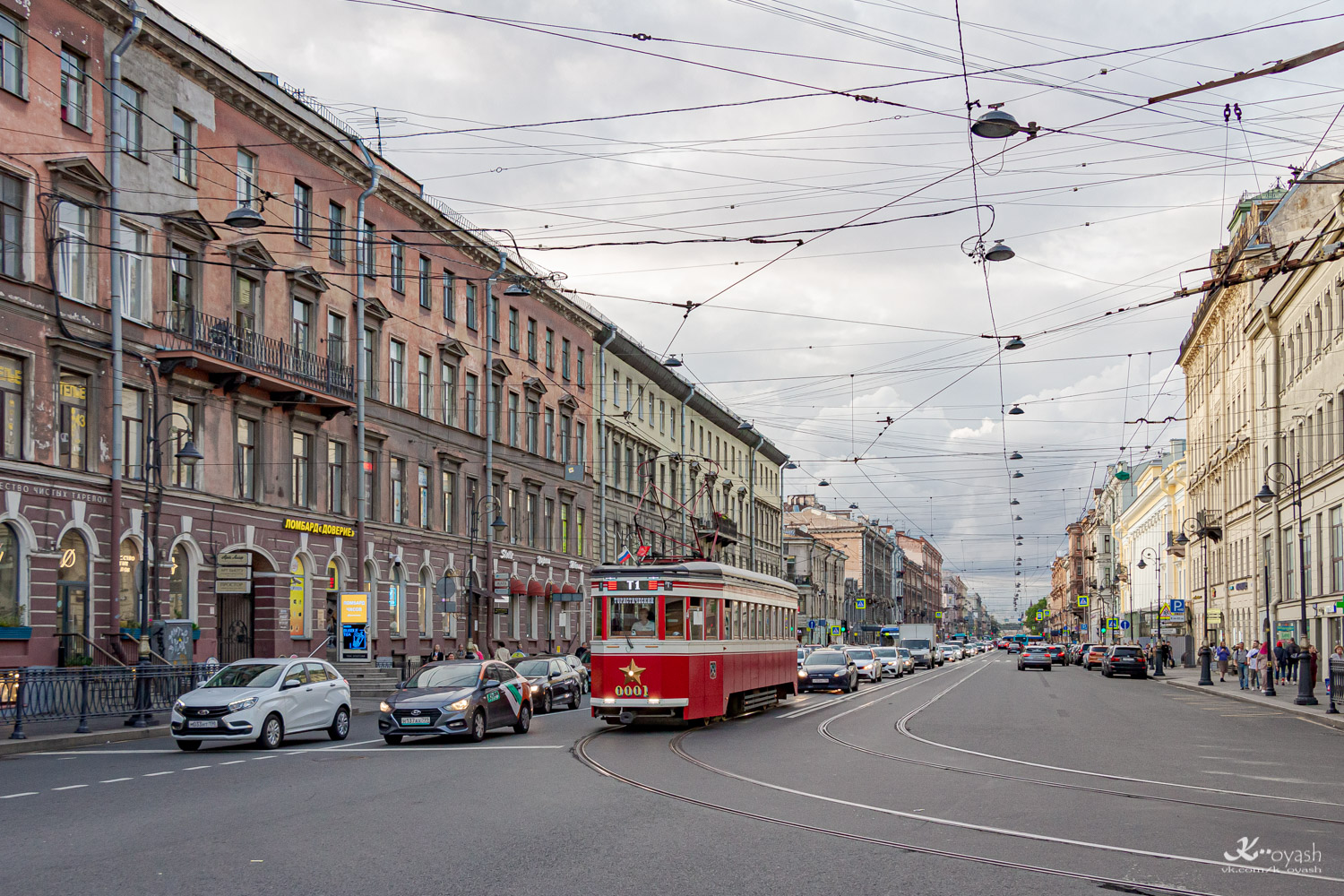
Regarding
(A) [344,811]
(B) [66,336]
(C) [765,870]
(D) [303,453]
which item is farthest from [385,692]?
(C) [765,870]

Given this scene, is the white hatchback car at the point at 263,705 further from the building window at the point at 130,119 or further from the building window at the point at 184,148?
the building window at the point at 184,148

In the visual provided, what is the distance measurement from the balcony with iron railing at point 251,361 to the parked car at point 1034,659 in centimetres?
4270

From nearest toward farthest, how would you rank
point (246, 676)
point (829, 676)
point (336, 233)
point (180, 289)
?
point (246, 676) → point (180, 289) → point (336, 233) → point (829, 676)

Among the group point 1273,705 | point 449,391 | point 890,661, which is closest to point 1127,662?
point 890,661

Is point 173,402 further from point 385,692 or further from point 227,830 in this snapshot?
point 227,830

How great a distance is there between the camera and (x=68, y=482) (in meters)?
26.8

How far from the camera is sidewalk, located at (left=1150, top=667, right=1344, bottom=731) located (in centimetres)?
2900

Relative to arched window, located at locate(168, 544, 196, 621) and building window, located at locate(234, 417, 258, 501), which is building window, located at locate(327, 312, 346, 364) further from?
arched window, located at locate(168, 544, 196, 621)

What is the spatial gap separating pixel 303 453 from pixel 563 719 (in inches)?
510

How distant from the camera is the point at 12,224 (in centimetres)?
2583

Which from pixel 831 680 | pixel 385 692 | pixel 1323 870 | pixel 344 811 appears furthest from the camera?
pixel 831 680

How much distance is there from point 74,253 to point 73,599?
23.5 ft

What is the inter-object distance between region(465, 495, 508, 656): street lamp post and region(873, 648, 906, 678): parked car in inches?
753

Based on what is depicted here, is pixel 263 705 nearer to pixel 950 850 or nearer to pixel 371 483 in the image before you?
pixel 950 850
